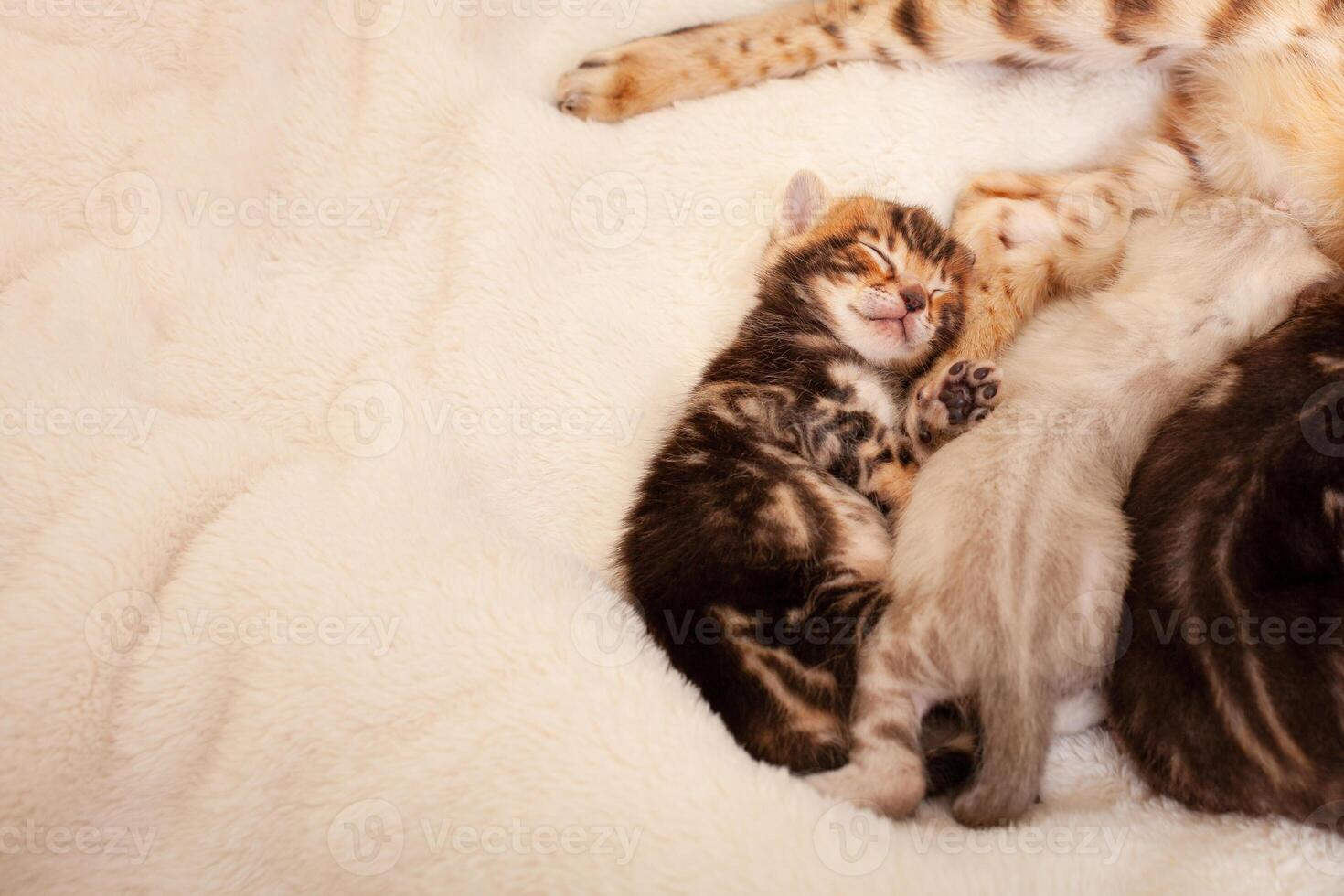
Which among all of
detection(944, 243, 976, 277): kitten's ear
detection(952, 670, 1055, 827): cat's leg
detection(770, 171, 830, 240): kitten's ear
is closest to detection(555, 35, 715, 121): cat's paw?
detection(770, 171, 830, 240): kitten's ear

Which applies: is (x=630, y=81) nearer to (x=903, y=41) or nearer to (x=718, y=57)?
(x=718, y=57)

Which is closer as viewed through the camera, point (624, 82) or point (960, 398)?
point (960, 398)

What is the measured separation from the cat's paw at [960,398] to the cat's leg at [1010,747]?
0.42 m

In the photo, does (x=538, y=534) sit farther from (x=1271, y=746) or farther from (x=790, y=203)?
(x=1271, y=746)

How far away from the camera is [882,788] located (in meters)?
1.22

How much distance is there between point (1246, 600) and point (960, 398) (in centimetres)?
46

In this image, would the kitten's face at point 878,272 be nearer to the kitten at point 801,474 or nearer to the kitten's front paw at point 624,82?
the kitten at point 801,474

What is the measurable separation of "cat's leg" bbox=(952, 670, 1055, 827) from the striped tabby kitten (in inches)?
40.1

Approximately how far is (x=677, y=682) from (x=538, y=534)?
1.22 ft

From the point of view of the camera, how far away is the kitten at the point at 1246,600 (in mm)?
1174

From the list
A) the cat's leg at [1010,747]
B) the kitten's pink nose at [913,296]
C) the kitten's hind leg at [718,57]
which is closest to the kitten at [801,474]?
the kitten's pink nose at [913,296]

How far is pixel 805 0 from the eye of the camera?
196cm

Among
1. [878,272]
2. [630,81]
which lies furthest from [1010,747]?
[630,81]

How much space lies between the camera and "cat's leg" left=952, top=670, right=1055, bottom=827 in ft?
3.89
